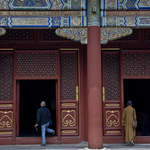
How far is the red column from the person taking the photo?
8.94 m

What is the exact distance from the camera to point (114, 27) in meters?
9.11

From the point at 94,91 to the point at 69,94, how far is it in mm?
1681

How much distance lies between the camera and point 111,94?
34.5 feet

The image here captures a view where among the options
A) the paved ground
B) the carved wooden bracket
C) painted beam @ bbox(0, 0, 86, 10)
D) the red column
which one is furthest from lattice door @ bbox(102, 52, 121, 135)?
painted beam @ bbox(0, 0, 86, 10)

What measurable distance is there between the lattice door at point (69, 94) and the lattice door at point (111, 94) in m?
0.96

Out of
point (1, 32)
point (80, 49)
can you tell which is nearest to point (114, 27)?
point (80, 49)

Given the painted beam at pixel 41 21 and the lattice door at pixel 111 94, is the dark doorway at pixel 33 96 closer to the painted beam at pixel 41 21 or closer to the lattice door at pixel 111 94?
the lattice door at pixel 111 94

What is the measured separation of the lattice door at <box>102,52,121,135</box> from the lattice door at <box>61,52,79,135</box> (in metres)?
0.96

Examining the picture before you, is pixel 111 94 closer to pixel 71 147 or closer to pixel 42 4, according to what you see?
pixel 71 147

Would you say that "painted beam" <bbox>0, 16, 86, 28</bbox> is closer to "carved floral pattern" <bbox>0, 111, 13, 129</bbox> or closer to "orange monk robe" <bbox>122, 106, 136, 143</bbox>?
"carved floral pattern" <bbox>0, 111, 13, 129</bbox>

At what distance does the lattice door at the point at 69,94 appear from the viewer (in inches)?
409

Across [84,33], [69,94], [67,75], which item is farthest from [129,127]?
[84,33]

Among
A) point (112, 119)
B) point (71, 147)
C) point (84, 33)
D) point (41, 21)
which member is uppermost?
point (41, 21)

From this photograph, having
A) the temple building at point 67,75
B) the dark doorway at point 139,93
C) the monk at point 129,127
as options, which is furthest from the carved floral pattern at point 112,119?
the dark doorway at point 139,93
